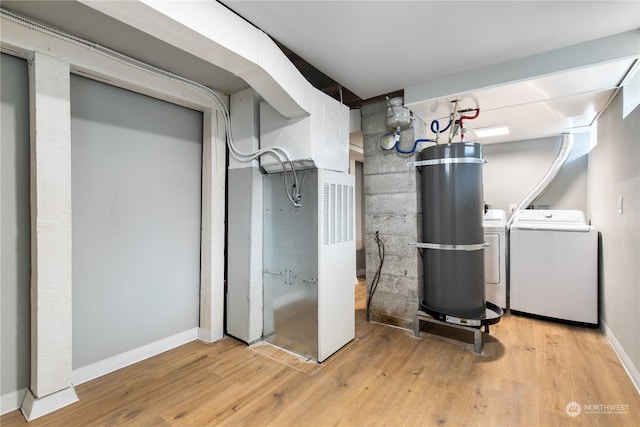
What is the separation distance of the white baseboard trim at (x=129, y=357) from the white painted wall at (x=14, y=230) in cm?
30

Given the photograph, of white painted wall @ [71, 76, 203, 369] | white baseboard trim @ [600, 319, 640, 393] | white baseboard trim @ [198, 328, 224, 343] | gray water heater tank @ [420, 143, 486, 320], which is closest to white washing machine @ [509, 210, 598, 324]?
white baseboard trim @ [600, 319, 640, 393]

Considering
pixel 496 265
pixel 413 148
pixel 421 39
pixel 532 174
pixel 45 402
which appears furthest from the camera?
pixel 532 174

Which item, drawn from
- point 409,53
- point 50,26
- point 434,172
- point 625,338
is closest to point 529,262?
point 625,338

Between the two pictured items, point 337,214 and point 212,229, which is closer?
point 337,214

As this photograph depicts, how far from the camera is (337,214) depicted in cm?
257

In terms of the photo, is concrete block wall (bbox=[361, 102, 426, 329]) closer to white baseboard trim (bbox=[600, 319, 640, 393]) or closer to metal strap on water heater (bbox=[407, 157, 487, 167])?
metal strap on water heater (bbox=[407, 157, 487, 167])

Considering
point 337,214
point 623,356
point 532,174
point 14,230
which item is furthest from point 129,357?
point 532,174

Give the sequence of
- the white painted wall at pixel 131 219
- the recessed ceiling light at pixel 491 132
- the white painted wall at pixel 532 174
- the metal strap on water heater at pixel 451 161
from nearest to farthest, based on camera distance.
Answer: the white painted wall at pixel 131 219 → the metal strap on water heater at pixel 451 161 → the recessed ceiling light at pixel 491 132 → the white painted wall at pixel 532 174

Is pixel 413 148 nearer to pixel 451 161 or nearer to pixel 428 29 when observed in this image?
pixel 451 161

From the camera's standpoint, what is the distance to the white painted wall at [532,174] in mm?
3857

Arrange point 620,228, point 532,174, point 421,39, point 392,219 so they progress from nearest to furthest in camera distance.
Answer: point 421,39 < point 620,228 < point 392,219 < point 532,174

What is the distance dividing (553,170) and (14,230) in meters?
5.37

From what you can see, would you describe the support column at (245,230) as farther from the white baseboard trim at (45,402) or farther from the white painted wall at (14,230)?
the white painted wall at (14,230)

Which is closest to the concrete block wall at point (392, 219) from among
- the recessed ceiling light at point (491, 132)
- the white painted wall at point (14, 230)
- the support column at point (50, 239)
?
the recessed ceiling light at point (491, 132)
